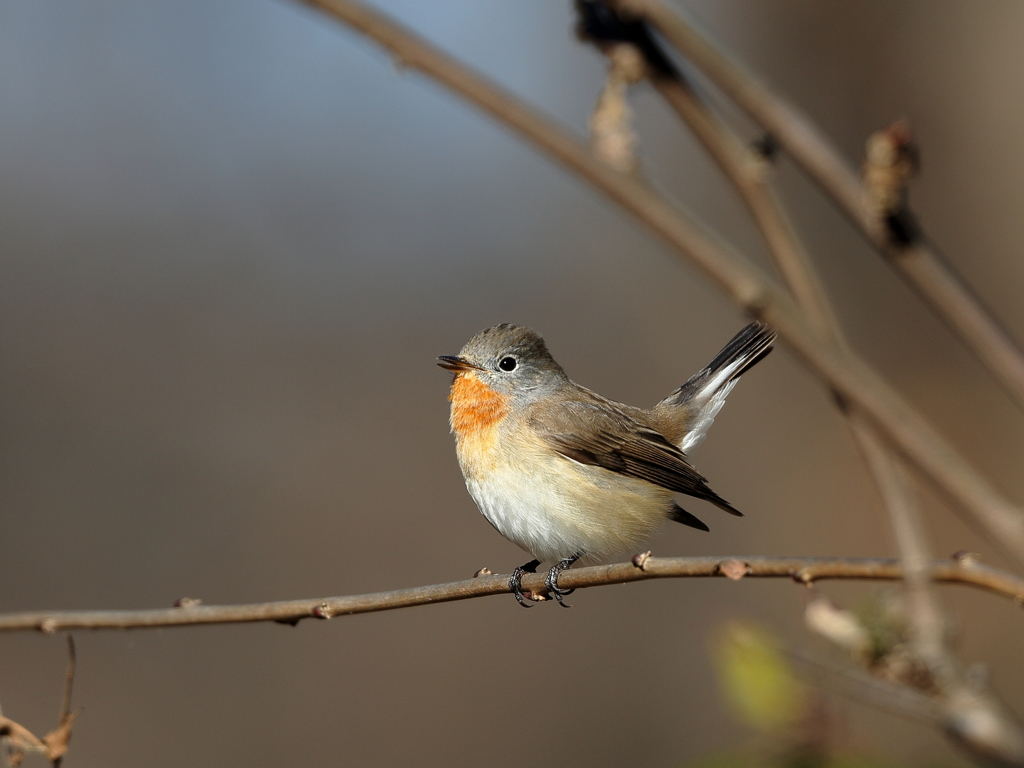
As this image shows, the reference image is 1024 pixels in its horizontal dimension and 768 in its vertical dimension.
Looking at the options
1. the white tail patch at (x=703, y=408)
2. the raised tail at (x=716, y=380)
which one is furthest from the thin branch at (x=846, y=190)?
the white tail patch at (x=703, y=408)

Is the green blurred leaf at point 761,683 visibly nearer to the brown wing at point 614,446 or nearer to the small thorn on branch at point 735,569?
the small thorn on branch at point 735,569

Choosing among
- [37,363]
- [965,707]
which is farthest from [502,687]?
[965,707]

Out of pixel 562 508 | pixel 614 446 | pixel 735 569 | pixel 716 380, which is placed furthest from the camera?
pixel 716 380

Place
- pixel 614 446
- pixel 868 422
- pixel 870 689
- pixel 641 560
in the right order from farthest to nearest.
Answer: pixel 614 446 < pixel 641 560 < pixel 870 689 < pixel 868 422

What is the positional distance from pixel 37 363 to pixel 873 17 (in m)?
9.35

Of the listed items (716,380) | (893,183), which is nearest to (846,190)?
(893,183)

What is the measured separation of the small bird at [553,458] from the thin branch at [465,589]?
1214 mm

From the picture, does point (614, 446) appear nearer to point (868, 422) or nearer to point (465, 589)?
point (465, 589)

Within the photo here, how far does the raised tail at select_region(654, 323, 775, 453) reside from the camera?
167 inches

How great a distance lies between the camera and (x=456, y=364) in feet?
12.5

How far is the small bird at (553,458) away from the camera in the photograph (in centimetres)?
368

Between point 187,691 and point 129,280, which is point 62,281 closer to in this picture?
point 129,280

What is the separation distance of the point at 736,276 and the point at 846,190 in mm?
155

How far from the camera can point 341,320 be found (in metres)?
11.2
